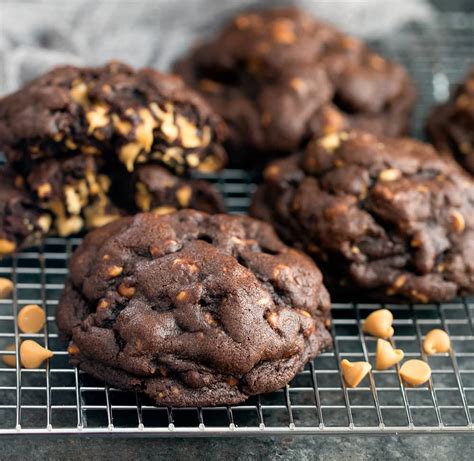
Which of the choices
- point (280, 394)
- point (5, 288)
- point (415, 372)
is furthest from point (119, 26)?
point (415, 372)

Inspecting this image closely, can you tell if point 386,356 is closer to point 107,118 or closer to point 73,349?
point 73,349

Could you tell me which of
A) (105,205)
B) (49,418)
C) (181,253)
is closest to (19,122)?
(105,205)

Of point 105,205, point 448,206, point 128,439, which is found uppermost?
point 448,206

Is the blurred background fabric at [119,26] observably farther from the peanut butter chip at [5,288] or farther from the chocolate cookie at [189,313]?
the chocolate cookie at [189,313]

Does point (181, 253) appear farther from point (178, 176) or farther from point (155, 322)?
point (178, 176)

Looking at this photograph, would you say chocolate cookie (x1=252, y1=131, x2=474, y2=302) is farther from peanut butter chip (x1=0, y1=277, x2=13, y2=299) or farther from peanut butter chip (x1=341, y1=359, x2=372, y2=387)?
peanut butter chip (x1=0, y1=277, x2=13, y2=299)
